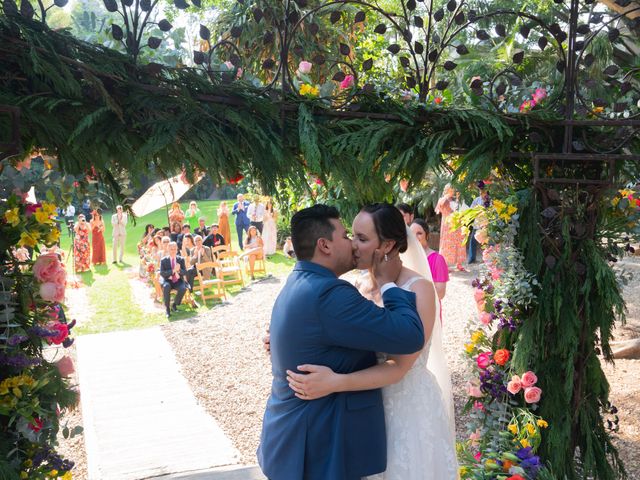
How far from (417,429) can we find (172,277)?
33.9 ft

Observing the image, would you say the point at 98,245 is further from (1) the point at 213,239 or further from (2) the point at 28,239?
(2) the point at 28,239

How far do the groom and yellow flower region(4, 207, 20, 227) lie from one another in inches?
43.8

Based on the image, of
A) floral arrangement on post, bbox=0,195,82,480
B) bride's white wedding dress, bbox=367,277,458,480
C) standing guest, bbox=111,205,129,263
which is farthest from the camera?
standing guest, bbox=111,205,129,263

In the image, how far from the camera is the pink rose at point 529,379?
3.92 meters

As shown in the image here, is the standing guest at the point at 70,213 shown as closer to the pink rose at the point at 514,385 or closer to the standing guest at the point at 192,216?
the pink rose at the point at 514,385

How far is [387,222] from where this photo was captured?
2.85 m

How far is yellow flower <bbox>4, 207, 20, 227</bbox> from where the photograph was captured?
2598 millimetres

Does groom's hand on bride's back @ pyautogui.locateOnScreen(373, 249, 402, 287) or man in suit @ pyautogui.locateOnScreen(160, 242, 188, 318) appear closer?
groom's hand on bride's back @ pyautogui.locateOnScreen(373, 249, 402, 287)

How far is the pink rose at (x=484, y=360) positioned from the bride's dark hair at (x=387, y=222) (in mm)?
1685

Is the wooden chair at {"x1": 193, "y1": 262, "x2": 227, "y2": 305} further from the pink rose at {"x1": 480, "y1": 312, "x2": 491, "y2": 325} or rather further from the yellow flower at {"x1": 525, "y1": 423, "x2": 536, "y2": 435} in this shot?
the yellow flower at {"x1": 525, "y1": 423, "x2": 536, "y2": 435}

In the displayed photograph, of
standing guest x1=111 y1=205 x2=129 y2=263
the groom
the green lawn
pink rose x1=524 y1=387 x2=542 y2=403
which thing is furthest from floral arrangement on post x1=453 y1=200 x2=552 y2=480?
standing guest x1=111 y1=205 x2=129 y2=263

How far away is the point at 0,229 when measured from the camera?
2627 millimetres

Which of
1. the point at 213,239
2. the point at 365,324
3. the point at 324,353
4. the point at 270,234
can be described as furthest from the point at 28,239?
the point at 270,234

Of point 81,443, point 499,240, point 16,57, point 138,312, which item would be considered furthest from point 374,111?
point 138,312
